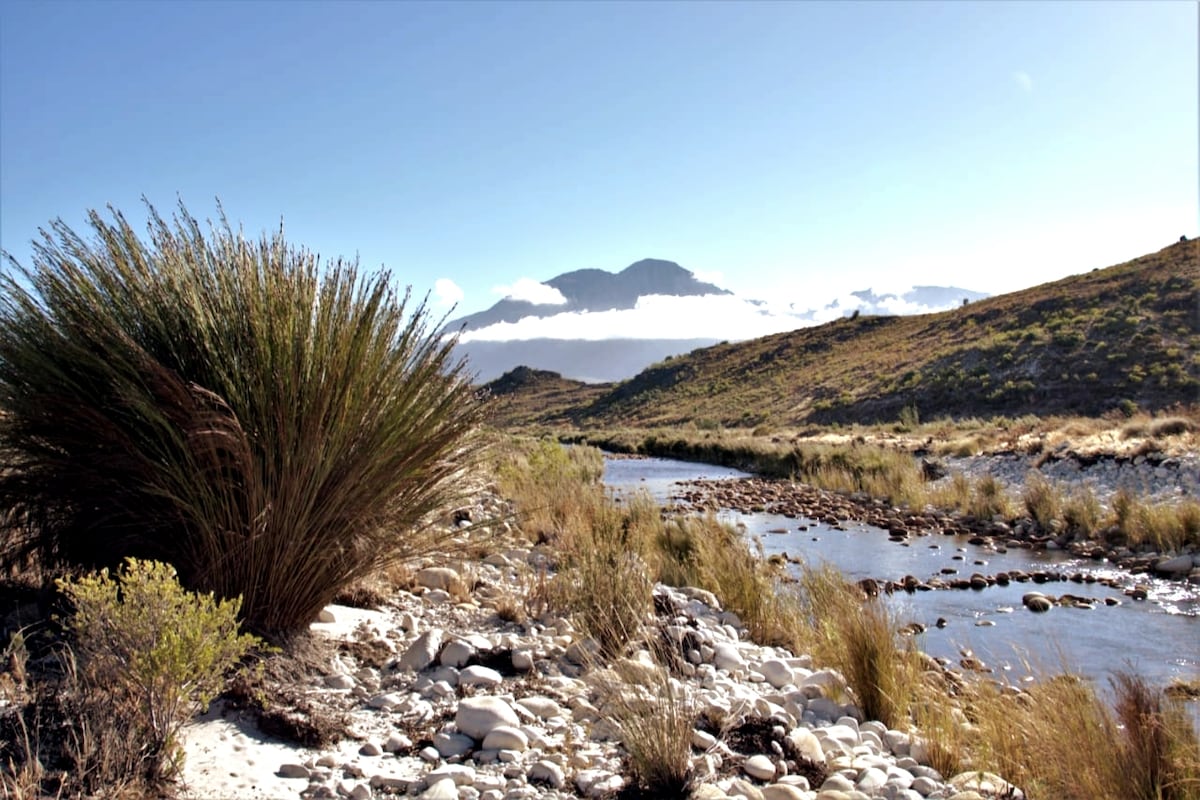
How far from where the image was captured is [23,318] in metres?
4.52

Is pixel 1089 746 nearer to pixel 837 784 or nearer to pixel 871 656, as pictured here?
pixel 837 784

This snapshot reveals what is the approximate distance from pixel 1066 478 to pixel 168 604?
55.8ft

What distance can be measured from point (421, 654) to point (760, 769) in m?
2.05

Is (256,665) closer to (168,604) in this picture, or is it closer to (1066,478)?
(168,604)

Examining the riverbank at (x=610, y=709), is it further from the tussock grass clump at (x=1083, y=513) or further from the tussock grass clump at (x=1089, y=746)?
the tussock grass clump at (x=1083, y=513)

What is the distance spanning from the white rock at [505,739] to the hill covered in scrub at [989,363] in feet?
46.2

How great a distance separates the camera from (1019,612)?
8.92 m

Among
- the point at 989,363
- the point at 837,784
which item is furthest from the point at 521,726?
the point at 989,363

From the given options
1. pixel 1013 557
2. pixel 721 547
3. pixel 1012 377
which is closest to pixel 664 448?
pixel 1012 377

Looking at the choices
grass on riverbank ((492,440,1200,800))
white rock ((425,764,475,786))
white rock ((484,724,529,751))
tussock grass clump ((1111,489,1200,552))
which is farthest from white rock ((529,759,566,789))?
tussock grass clump ((1111,489,1200,552))

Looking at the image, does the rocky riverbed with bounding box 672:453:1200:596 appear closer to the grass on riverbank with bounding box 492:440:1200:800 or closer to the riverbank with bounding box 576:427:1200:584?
the riverbank with bounding box 576:427:1200:584

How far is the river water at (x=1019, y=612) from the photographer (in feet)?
23.1

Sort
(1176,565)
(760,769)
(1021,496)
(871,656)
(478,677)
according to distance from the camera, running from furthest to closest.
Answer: (1021,496) < (1176,565) < (871,656) < (478,677) < (760,769)

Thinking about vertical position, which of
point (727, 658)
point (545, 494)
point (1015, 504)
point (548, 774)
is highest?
point (545, 494)
